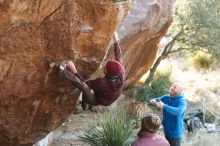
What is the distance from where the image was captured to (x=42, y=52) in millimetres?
6785

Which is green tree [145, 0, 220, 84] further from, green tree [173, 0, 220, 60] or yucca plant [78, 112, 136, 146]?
yucca plant [78, 112, 136, 146]

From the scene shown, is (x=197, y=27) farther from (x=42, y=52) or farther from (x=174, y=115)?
(x=42, y=52)

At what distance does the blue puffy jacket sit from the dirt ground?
2.32 meters

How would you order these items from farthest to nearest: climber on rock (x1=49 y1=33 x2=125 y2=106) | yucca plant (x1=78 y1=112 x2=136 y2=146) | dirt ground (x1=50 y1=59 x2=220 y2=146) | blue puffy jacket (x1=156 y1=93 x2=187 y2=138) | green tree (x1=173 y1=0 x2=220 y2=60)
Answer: green tree (x1=173 y1=0 x2=220 y2=60) < dirt ground (x1=50 y1=59 x2=220 y2=146) < yucca plant (x1=78 y1=112 x2=136 y2=146) < blue puffy jacket (x1=156 y1=93 x2=187 y2=138) < climber on rock (x1=49 y1=33 x2=125 y2=106)

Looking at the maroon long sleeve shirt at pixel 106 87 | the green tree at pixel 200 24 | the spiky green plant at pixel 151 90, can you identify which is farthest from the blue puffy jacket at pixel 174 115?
the green tree at pixel 200 24

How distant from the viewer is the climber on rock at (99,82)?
685cm

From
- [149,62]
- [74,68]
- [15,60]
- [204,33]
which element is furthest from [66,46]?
[204,33]

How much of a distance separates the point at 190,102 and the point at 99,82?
30.7 ft

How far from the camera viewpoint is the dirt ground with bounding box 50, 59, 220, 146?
33.9ft

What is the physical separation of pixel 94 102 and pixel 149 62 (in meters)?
9.06

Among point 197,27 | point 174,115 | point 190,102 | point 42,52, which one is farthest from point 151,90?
point 42,52

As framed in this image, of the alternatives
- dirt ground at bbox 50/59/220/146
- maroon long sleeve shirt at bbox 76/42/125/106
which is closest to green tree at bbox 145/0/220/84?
dirt ground at bbox 50/59/220/146

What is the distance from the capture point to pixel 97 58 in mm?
7363

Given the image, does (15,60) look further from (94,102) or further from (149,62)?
(149,62)
